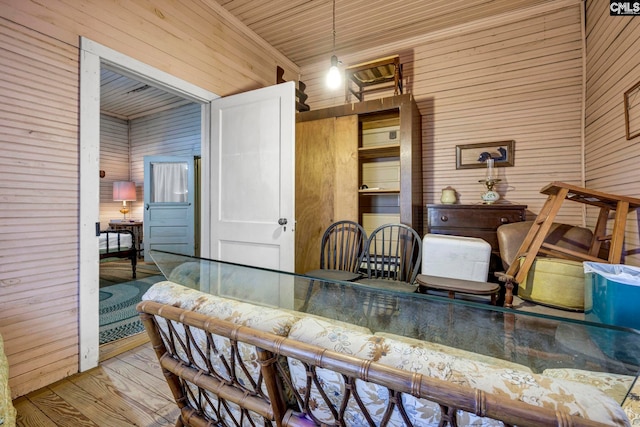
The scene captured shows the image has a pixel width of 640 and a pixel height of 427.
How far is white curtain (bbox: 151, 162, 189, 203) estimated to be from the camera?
555 centimetres

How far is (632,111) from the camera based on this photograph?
185 centimetres

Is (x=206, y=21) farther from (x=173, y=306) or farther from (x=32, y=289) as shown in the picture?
(x=173, y=306)

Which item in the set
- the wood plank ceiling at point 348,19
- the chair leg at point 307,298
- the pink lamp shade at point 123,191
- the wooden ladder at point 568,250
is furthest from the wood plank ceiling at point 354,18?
the pink lamp shade at point 123,191

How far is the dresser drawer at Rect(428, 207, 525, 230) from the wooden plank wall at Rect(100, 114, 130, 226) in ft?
21.2

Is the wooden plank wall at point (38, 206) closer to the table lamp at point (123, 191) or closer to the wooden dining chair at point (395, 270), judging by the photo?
the wooden dining chair at point (395, 270)

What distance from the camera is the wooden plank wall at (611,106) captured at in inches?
72.9

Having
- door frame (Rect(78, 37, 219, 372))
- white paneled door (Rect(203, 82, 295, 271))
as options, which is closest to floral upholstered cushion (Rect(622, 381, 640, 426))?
white paneled door (Rect(203, 82, 295, 271))

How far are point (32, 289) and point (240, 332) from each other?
1.84 meters

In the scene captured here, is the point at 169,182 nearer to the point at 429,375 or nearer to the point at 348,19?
the point at 348,19

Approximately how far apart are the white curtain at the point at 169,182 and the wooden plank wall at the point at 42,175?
368 cm

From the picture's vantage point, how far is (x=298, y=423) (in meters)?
0.77

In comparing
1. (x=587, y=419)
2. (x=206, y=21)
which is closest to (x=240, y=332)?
(x=587, y=419)

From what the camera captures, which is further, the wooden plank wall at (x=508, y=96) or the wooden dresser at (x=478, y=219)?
the wooden plank wall at (x=508, y=96)

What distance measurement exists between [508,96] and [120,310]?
15.8 ft
